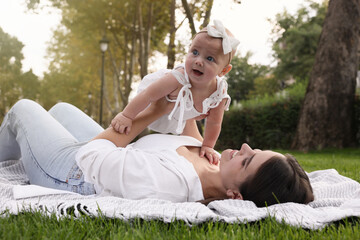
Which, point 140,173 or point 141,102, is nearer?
point 140,173

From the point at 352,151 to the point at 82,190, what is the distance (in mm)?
8469

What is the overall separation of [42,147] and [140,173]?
115cm

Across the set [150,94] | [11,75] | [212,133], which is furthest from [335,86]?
[11,75]

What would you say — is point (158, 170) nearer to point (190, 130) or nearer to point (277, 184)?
point (277, 184)

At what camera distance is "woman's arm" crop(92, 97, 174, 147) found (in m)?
2.92

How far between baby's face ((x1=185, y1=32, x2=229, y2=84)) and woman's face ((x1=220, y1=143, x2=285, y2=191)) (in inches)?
27.3

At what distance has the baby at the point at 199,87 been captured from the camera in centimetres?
290

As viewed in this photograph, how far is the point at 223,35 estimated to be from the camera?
2898 mm

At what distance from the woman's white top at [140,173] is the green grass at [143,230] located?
0.39 meters

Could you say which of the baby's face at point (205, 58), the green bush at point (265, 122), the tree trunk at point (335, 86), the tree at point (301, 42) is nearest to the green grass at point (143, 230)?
the baby's face at point (205, 58)

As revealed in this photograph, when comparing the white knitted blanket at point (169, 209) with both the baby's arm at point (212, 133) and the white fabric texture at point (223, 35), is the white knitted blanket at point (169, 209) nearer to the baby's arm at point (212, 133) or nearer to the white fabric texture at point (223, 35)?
the baby's arm at point (212, 133)

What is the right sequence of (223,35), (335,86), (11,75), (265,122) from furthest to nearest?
(11,75)
(265,122)
(335,86)
(223,35)

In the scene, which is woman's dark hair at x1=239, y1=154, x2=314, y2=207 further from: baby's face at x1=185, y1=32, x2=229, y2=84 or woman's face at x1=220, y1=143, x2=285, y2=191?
baby's face at x1=185, y1=32, x2=229, y2=84

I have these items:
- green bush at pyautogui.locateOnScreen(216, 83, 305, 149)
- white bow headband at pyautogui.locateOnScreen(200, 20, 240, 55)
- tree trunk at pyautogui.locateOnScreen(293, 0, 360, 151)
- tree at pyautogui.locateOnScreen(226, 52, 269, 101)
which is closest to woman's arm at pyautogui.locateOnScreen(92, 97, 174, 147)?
white bow headband at pyautogui.locateOnScreen(200, 20, 240, 55)
